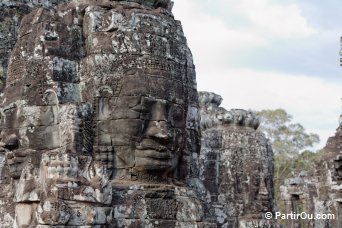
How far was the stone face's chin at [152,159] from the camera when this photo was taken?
6609mm

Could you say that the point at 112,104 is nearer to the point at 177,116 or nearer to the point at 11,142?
the point at 177,116

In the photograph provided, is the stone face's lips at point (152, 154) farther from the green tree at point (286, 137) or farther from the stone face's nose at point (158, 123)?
the green tree at point (286, 137)

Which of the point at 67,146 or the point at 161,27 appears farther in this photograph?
the point at 161,27

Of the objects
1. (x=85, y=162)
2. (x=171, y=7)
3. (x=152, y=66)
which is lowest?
(x=85, y=162)

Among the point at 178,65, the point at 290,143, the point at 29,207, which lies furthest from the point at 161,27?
the point at 290,143

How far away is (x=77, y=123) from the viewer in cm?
652

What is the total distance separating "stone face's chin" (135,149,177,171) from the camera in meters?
6.61

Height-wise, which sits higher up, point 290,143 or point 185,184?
point 290,143

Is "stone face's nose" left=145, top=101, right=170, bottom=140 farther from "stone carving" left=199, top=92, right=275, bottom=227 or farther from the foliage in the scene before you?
the foliage

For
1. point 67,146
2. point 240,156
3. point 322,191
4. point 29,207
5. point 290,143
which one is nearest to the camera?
point 29,207

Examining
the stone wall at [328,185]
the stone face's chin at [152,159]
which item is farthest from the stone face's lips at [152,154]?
the stone wall at [328,185]

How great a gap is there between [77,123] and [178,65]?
1.43 m

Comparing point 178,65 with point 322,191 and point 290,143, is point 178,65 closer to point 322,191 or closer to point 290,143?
point 322,191

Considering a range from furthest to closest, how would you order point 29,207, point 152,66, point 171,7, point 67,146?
point 171,7
point 152,66
point 67,146
point 29,207
